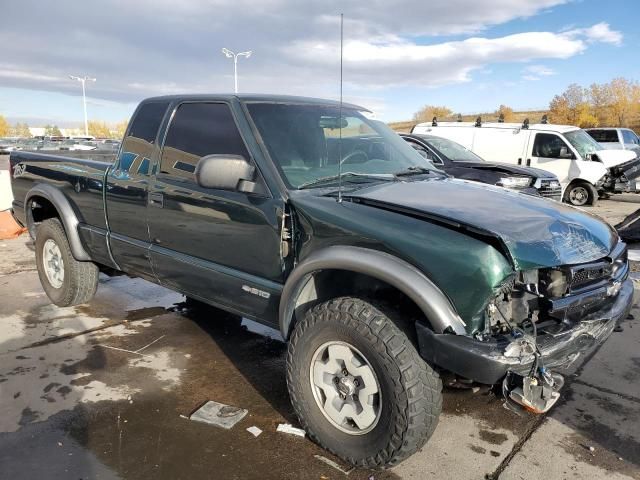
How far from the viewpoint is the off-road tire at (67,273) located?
16.2 feet

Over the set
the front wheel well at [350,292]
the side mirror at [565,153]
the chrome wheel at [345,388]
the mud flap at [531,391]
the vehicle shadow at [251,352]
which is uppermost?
the side mirror at [565,153]

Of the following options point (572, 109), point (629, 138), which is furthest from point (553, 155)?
point (572, 109)

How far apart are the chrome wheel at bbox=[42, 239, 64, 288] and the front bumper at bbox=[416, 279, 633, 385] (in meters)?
4.10

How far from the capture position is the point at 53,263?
5.26 m

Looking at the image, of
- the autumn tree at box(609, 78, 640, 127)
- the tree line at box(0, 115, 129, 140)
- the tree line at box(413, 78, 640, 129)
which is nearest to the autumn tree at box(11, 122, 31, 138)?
the tree line at box(0, 115, 129, 140)

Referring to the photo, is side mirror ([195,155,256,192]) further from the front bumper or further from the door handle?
the front bumper

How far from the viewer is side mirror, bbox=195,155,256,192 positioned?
2.99 metres

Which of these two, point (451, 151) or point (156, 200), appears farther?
point (451, 151)

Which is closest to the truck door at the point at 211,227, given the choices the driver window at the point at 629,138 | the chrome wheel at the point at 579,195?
the chrome wheel at the point at 579,195

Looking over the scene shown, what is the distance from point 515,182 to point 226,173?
736 cm

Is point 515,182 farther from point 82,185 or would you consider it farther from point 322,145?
point 82,185

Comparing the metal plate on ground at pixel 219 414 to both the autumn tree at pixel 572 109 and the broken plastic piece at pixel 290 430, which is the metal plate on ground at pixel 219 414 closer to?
the broken plastic piece at pixel 290 430

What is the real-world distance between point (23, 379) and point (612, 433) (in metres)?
3.87

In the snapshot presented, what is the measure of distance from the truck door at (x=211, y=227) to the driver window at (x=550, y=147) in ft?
36.8
